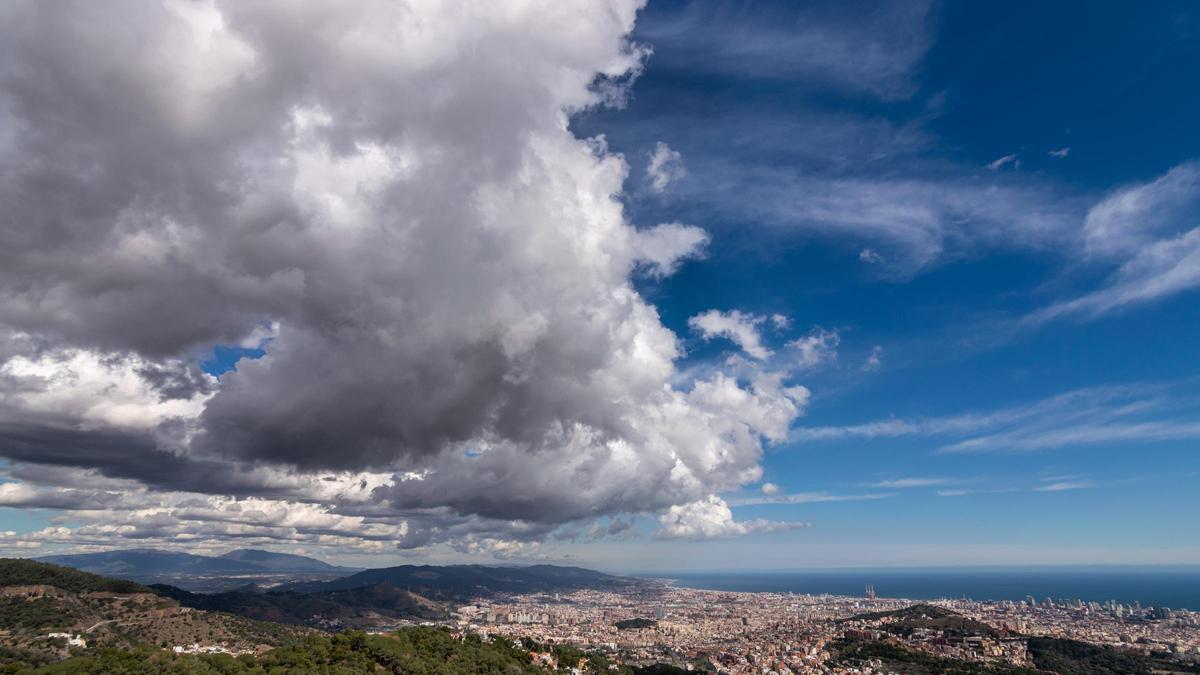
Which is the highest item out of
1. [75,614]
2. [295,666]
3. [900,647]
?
[295,666]

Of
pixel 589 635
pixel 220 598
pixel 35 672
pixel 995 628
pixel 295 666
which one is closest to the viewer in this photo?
pixel 35 672

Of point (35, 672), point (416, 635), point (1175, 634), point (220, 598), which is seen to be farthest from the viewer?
point (220, 598)

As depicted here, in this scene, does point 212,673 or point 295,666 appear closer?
point 212,673

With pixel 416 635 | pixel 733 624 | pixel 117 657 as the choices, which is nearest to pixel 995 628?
pixel 733 624

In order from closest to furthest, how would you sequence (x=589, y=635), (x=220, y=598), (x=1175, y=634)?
(x=1175, y=634), (x=589, y=635), (x=220, y=598)

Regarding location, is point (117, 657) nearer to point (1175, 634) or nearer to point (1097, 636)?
point (1097, 636)

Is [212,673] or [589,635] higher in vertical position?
[212,673]

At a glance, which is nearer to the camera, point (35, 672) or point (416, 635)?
point (35, 672)

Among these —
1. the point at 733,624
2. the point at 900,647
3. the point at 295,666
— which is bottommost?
the point at 733,624

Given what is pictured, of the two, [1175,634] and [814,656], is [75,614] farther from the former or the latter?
[1175,634]

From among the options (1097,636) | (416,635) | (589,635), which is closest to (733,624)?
(589,635)
